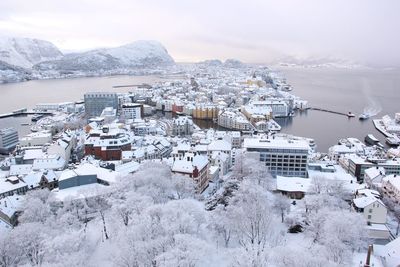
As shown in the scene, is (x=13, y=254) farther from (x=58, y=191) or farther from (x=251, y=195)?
(x=251, y=195)

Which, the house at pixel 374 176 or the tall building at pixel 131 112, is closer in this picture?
the house at pixel 374 176

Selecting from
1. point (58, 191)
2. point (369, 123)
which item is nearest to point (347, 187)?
point (58, 191)

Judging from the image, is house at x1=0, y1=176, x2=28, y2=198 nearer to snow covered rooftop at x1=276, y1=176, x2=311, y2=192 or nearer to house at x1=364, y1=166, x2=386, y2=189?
snow covered rooftop at x1=276, y1=176, x2=311, y2=192

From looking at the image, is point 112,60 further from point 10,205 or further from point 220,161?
point 10,205

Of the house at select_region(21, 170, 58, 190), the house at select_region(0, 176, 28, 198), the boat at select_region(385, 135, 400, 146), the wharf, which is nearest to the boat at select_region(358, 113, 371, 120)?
the wharf

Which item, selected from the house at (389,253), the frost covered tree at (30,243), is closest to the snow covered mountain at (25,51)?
the frost covered tree at (30,243)

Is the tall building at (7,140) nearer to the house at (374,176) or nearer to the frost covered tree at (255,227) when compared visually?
the frost covered tree at (255,227)
